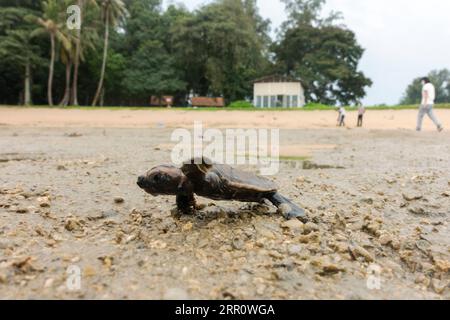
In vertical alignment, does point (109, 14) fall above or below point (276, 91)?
above

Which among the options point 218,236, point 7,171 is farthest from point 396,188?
point 7,171

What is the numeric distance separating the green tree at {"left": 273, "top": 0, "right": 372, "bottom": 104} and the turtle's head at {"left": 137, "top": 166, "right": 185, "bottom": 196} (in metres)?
37.4

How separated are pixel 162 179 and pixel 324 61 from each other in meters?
38.5

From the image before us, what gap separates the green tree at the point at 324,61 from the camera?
126 ft

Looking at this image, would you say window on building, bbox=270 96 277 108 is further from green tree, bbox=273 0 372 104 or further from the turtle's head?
the turtle's head

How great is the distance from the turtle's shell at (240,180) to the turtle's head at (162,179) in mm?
170

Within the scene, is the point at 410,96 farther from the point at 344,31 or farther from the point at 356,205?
the point at 356,205

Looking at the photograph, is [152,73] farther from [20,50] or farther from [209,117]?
[209,117]

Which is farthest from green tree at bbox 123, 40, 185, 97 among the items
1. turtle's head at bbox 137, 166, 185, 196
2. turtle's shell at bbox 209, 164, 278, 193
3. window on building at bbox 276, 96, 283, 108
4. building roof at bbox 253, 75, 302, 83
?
turtle's head at bbox 137, 166, 185, 196

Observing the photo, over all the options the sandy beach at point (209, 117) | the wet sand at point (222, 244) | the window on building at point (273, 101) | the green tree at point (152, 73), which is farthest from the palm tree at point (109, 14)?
the wet sand at point (222, 244)

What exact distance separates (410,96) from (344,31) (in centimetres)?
3494

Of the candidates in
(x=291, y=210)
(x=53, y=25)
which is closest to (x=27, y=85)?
(x=53, y=25)

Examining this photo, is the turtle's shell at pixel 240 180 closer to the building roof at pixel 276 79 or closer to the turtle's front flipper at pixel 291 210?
the turtle's front flipper at pixel 291 210

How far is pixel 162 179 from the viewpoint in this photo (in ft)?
6.31
